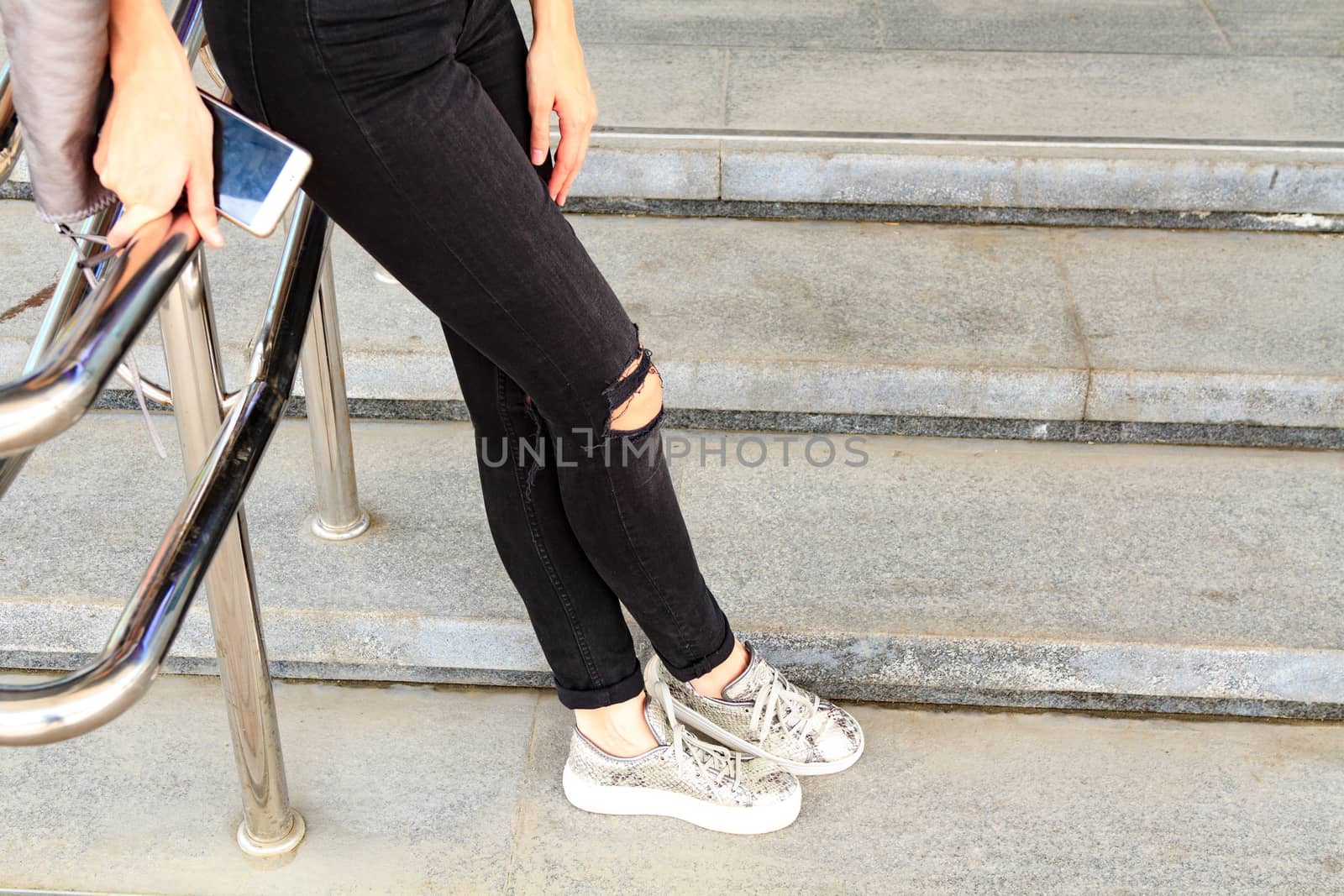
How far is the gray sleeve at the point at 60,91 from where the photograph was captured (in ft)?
2.40

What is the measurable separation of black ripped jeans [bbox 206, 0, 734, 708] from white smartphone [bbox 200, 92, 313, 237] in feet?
0.24

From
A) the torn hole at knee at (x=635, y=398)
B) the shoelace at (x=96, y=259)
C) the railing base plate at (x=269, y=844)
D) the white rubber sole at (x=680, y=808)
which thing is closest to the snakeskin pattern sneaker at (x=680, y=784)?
the white rubber sole at (x=680, y=808)

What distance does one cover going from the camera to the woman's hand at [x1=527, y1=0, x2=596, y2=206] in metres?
1.11

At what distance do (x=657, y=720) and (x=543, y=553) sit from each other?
294 mm

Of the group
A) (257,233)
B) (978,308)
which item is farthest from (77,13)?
(978,308)

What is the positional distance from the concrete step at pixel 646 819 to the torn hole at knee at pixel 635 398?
57 centimetres

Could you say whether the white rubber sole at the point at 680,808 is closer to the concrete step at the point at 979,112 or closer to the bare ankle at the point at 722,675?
the bare ankle at the point at 722,675

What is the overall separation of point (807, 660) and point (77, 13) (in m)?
1.17

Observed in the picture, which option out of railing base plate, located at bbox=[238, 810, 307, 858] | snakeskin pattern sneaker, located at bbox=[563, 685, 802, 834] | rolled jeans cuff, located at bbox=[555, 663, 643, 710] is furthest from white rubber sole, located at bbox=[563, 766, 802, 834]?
railing base plate, located at bbox=[238, 810, 307, 858]

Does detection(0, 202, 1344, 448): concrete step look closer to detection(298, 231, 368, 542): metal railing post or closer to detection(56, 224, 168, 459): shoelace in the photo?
detection(298, 231, 368, 542): metal railing post

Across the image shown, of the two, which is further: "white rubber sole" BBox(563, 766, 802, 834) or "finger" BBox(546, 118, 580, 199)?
"white rubber sole" BBox(563, 766, 802, 834)

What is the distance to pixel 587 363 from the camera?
1082mm

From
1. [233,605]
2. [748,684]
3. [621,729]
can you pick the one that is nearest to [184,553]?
[233,605]

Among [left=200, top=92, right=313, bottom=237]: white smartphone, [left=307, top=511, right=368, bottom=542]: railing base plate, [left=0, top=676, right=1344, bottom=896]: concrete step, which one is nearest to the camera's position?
[left=200, top=92, right=313, bottom=237]: white smartphone
